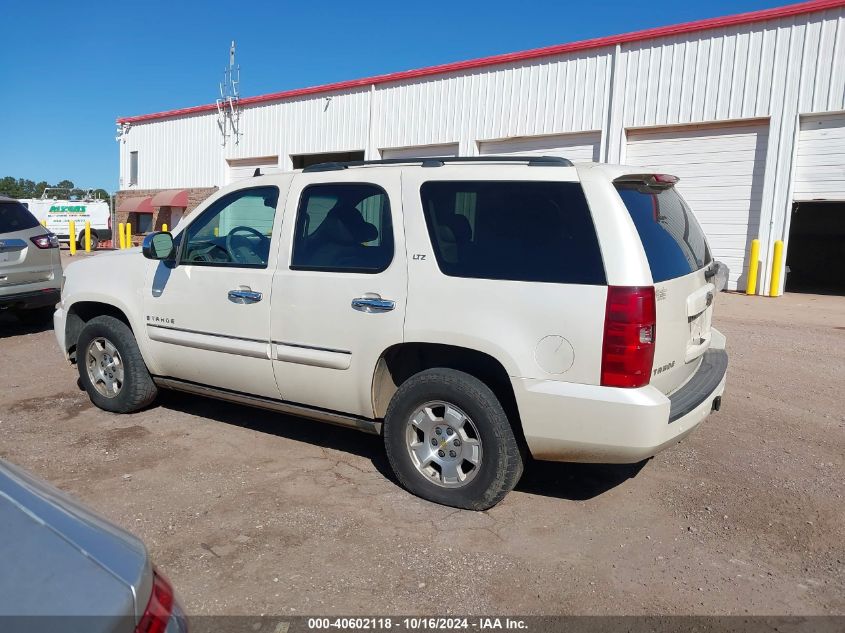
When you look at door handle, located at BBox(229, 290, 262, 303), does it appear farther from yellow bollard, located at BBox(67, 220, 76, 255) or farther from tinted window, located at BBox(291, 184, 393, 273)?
yellow bollard, located at BBox(67, 220, 76, 255)

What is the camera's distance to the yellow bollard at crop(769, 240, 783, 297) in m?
13.3

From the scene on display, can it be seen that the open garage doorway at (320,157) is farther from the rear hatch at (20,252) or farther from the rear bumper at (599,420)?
the rear bumper at (599,420)

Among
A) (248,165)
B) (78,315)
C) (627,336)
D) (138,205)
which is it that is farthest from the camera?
(138,205)

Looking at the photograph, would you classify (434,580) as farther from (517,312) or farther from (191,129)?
(191,129)

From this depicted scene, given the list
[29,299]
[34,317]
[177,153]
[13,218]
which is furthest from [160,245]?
[177,153]

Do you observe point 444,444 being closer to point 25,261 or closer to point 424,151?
point 25,261

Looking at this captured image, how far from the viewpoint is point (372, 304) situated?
409cm

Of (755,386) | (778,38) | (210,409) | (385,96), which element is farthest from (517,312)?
(385,96)

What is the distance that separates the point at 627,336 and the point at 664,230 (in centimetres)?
88

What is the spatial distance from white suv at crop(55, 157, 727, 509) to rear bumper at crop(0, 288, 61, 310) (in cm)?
446

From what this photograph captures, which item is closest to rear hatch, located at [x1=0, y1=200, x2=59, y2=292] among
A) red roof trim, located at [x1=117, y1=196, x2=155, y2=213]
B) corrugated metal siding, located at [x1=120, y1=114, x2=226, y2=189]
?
corrugated metal siding, located at [x1=120, y1=114, x2=226, y2=189]

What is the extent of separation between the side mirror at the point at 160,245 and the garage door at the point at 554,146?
11.2 meters

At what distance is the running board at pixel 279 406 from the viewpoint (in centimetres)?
434

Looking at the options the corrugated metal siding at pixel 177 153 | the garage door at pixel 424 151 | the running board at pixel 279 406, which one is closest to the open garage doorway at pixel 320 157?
the garage door at pixel 424 151
